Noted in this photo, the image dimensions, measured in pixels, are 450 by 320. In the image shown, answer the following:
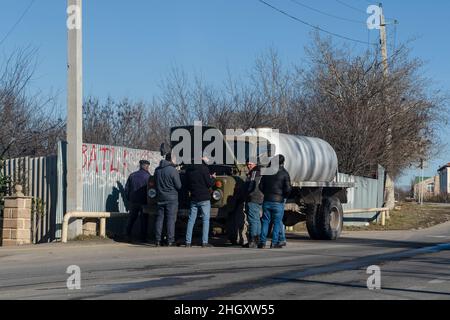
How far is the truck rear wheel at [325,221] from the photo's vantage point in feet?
55.7

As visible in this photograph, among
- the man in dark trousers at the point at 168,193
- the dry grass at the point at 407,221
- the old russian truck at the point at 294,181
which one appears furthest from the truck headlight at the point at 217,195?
the dry grass at the point at 407,221

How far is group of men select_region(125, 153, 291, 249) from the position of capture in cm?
1417

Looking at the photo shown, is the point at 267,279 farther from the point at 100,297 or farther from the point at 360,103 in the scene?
the point at 360,103

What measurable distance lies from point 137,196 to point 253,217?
2905mm

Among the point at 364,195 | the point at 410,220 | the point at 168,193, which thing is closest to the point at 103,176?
the point at 168,193

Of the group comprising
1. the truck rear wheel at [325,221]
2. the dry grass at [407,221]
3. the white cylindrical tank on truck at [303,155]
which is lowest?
the dry grass at [407,221]

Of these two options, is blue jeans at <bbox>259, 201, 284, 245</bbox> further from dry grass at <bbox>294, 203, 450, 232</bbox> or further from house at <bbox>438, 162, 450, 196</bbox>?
house at <bbox>438, 162, 450, 196</bbox>

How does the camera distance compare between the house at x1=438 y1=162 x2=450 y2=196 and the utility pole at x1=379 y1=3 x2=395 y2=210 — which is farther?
the house at x1=438 y1=162 x2=450 y2=196

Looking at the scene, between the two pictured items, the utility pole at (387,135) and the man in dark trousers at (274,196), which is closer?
the man in dark trousers at (274,196)

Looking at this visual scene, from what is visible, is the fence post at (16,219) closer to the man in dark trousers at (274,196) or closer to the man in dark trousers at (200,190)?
the man in dark trousers at (200,190)

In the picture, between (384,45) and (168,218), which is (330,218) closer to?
(168,218)

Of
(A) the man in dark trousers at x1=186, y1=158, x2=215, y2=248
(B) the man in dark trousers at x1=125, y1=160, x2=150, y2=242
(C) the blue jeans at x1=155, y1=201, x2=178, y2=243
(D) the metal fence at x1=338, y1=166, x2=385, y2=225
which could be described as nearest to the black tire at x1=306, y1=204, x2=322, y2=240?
(A) the man in dark trousers at x1=186, y1=158, x2=215, y2=248

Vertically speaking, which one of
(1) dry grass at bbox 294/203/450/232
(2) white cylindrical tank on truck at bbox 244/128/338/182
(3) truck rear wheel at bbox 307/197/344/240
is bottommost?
(1) dry grass at bbox 294/203/450/232

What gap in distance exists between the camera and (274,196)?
14281 mm
